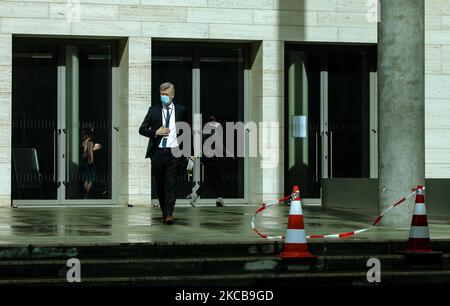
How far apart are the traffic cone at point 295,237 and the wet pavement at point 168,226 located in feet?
2.35

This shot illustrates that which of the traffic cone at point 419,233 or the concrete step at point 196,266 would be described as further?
the traffic cone at point 419,233

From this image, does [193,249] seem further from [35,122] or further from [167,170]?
[35,122]

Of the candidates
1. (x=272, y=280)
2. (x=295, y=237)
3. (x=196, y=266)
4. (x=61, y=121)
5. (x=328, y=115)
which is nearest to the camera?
(x=272, y=280)

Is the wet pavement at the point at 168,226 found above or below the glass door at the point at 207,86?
below

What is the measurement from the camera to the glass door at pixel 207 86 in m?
22.3

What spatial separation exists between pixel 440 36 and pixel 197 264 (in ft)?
45.6

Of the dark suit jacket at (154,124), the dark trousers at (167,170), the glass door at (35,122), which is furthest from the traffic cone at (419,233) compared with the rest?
the glass door at (35,122)

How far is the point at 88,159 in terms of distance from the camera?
72.4 ft

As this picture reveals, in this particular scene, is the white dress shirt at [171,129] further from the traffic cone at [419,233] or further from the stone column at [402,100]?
the traffic cone at [419,233]

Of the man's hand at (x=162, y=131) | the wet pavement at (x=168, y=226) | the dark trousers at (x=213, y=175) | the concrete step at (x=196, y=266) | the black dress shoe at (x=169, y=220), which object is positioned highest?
the man's hand at (x=162, y=131)

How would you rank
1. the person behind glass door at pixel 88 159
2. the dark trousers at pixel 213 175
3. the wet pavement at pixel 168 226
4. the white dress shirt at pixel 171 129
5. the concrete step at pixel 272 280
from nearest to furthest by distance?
the concrete step at pixel 272 280 < the wet pavement at pixel 168 226 < the white dress shirt at pixel 171 129 < the dark trousers at pixel 213 175 < the person behind glass door at pixel 88 159

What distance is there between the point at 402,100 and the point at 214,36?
8002 mm

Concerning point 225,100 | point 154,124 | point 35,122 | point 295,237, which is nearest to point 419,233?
point 295,237
